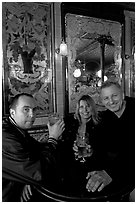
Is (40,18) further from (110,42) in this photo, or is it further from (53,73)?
(110,42)

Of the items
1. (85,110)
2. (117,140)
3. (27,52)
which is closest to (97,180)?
(117,140)

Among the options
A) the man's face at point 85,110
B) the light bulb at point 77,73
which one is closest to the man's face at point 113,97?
the man's face at point 85,110

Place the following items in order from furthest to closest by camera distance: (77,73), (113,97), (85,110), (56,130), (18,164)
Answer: (77,73) → (85,110) → (113,97) → (56,130) → (18,164)

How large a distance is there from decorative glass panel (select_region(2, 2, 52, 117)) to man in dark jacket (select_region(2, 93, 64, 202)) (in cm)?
178

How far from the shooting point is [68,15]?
3502 mm

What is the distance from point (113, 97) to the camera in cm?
176

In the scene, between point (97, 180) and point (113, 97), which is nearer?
point (97, 180)

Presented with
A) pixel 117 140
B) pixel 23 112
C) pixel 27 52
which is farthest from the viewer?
pixel 27 52

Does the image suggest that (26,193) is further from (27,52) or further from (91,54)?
(91,54)

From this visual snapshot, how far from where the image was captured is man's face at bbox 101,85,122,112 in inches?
69.0

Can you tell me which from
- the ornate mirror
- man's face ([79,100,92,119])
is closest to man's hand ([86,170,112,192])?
man's face ([79,100,92,119])

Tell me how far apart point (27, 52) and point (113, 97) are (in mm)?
1880

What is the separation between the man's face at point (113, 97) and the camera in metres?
1.75

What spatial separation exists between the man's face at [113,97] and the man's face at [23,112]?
2.36 feet
